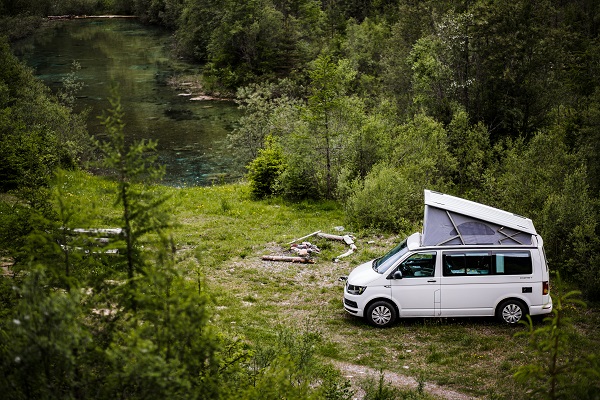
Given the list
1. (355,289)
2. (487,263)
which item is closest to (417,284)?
(355,289)

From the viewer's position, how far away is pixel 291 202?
2733 centimetres

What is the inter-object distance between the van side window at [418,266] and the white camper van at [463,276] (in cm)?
1

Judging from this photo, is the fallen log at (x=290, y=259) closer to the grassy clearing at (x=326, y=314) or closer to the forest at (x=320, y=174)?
the grassy clearing at (x=326, y=314)

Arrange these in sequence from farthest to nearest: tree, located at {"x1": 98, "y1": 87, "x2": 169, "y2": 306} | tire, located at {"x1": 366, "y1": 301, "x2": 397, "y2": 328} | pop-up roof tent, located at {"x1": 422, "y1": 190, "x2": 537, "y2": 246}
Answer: tire, located at {"x1": 366, "y1": 301, "x2": 397, "y2": 328} → pop-up roof tent, located at {"x1": 422, "y1": 190, "x2": 537, "y2": 246} → tree, located at {"x1": 98, "y1": 87, "x2": 169, "y2": 306}

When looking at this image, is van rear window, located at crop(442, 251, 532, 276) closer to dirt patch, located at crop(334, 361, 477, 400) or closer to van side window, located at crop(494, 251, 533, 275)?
van side window, located at crop(494, 251, 533, 275)

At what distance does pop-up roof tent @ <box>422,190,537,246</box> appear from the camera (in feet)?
48.3

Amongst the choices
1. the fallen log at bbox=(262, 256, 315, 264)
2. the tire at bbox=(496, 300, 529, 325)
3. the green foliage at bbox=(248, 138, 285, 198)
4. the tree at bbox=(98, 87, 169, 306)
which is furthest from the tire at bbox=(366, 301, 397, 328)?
the green foliage at bbox=(248, 138, 285, 198)

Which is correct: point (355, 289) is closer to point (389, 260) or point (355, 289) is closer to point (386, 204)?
point (389, 260)

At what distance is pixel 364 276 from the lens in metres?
15.2

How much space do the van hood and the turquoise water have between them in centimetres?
2202

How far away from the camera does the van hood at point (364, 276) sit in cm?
1486

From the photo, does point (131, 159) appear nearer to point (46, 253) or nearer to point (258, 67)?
point (46, 253)

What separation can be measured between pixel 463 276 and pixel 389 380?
3.62m

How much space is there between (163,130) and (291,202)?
23.8 m
